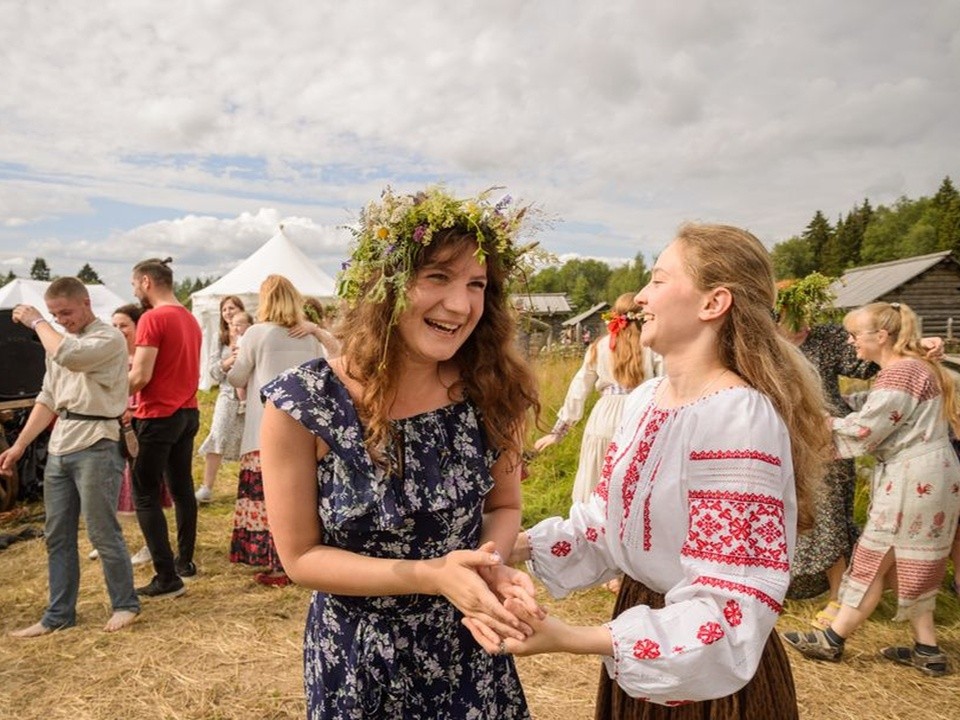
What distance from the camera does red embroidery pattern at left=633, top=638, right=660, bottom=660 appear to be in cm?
119

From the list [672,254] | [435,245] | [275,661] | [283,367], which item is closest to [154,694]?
[275,661]

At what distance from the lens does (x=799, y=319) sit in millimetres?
3828

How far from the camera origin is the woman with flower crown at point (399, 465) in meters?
1.46

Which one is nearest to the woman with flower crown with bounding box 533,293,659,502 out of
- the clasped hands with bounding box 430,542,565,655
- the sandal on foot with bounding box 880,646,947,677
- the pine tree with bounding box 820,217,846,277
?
the sandal on foot with bounding box 880,646,947,677

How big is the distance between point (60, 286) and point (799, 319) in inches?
165

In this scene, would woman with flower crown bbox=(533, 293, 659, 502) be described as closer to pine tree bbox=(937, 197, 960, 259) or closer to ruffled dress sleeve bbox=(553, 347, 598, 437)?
ruffled dress sleeve bbox=(553, 347, 598, 437)

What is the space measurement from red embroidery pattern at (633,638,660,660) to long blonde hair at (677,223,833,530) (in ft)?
1.70

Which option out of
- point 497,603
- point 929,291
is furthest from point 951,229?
point 497,603

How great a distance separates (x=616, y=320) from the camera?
4.35 m

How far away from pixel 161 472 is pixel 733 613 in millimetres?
3949

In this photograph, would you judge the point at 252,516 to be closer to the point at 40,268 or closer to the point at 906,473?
the point at 906,473

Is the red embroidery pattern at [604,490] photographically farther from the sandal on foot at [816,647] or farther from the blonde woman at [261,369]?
the blonde woman at [261,369]

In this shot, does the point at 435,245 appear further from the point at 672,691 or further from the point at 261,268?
the point at 261,268

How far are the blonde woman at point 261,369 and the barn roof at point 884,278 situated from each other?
30601mm
